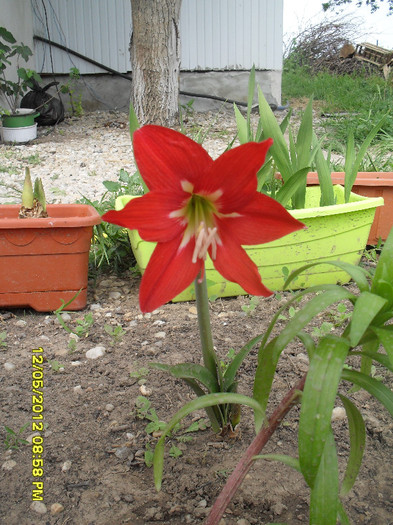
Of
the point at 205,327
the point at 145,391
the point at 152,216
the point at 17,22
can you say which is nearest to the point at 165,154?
the point at 152,216

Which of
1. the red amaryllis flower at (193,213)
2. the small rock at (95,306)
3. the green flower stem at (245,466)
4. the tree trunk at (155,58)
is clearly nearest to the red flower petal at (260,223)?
the red amaryllis flower at (193,213)

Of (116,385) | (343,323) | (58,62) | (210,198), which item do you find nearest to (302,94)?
(58,62)

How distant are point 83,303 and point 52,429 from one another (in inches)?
27.8

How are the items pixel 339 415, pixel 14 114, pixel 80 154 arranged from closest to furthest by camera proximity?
pixel 339 415 < pixel 80 154 < pixel 14 114

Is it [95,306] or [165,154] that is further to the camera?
Answer: [95,306]

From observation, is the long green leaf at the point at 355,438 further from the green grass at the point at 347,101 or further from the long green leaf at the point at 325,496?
the green grass at the point at 347,101

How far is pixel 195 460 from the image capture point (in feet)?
3.86

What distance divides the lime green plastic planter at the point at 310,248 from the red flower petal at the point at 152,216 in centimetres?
118

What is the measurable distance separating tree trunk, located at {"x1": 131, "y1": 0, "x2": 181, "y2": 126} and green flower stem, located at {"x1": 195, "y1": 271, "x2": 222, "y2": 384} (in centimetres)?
414

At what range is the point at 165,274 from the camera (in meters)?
0.75

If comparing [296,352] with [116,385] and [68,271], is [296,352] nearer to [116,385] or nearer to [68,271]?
[116,385]

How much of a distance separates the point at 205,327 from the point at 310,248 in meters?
1.08

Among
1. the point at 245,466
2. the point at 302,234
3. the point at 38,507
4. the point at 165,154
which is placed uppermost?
the point at 165,154

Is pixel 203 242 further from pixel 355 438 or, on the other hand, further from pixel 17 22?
pixel 17 22
